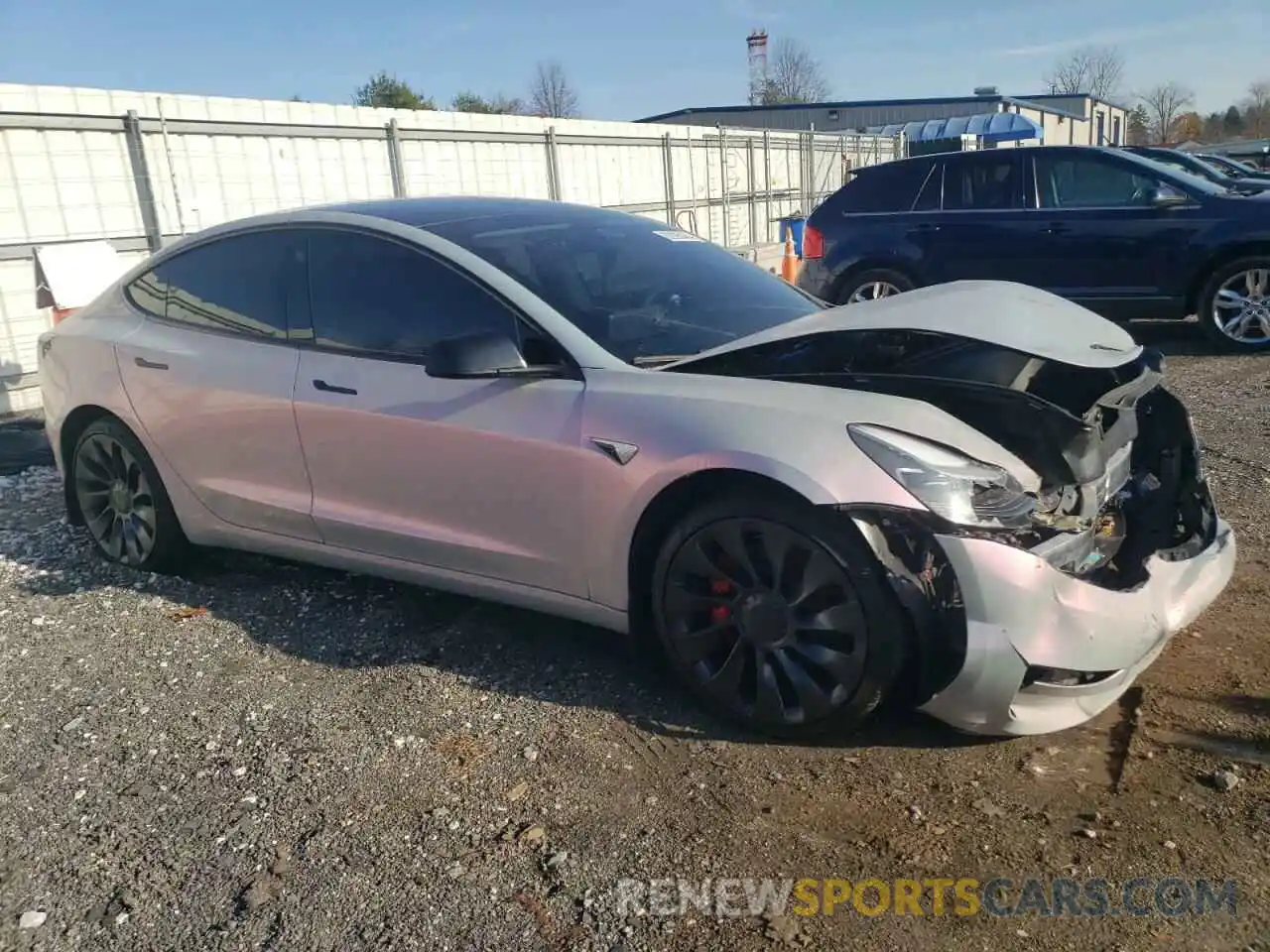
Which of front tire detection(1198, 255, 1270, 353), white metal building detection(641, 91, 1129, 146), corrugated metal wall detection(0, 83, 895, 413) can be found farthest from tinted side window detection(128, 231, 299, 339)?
white metal building detection(641, 91, 1129, 146)

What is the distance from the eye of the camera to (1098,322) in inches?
148

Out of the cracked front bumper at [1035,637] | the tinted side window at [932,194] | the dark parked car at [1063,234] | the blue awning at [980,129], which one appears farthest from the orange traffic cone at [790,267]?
the blue awning at [980,129]

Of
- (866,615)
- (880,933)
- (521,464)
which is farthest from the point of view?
(521,464)

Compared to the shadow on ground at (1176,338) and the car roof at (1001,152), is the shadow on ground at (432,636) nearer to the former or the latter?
the shadow on ground at (1176,338)

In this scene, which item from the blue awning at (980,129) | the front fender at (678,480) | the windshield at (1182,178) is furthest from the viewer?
the blue awning at (980,129)

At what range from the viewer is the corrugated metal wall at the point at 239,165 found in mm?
8531

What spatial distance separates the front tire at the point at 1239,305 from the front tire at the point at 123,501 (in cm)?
805

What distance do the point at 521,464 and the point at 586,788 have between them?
3.42 ft

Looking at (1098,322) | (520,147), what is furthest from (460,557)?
(520,147)

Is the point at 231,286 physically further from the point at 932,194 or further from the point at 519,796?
the point at 932,194

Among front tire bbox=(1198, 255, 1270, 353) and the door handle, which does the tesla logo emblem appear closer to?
the door handle

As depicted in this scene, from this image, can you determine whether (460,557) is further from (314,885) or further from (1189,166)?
(1189,166)

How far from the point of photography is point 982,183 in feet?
31.6

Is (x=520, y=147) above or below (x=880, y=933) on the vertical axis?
above
